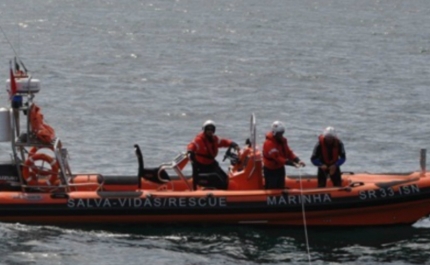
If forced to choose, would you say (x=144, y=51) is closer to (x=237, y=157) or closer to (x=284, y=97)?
(x=284, y=97)

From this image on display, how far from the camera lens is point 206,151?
18297mm

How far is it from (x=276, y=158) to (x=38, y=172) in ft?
11.8

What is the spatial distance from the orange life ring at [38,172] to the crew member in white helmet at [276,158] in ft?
10.3

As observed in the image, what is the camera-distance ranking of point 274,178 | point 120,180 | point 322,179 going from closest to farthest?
point 274,178, point 322,179, point 120,180

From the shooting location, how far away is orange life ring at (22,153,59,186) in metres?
18.5

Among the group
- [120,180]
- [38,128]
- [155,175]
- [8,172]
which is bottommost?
[120,180]

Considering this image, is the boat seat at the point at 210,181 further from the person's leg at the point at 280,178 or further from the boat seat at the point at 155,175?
the person's leg at the point at 280,178

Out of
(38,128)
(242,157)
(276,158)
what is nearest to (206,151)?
(242,157)

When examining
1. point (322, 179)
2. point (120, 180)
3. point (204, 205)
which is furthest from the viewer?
point (120, 180)

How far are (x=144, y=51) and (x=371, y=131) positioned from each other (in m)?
19.8

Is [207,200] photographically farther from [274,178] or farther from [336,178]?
[336,178]

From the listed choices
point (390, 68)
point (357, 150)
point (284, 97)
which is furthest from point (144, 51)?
point (357, 150)

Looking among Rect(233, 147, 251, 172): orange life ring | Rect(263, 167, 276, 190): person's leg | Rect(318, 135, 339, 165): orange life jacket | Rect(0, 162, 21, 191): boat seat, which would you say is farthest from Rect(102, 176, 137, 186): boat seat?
Rect(318, 135, 339, 165): orange life jacket

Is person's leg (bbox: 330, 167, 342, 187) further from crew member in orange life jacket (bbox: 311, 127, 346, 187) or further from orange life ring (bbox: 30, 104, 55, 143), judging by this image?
orange life ring (bbox: 30, 104, 55, 143)
